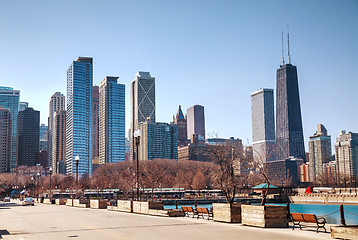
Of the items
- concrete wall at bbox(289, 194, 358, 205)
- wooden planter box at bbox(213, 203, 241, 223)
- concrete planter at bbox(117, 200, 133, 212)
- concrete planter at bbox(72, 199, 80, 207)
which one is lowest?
concrete wall at bbox(289, 194, 358, 205)

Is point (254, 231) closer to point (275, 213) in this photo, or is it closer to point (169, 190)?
point (275, 213)

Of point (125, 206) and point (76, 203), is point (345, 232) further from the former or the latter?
point (76, 203)

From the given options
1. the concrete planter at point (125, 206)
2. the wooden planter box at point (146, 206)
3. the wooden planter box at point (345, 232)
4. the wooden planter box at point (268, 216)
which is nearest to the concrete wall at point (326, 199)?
the concrete planter at point (125, 206)

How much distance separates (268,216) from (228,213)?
3.84 meters

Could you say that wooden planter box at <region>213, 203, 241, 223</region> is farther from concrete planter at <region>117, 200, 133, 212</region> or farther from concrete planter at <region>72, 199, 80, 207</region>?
concrete planter at <region>72, 199, 80, 207</region>

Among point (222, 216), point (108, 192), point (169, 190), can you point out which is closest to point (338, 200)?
point (169, 190)

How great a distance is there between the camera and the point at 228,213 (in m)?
25.9

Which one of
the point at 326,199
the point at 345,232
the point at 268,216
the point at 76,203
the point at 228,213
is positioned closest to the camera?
the point at 345,232

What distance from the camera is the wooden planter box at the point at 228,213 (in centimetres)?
2566

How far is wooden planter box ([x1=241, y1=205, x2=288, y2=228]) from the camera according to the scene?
22.5 metres

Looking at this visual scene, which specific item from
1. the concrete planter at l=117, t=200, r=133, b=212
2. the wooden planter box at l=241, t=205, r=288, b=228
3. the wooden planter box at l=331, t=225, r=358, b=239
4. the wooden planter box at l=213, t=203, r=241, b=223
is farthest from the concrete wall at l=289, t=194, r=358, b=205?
the wooden planter box at l=331, t=225, r=358, b=239

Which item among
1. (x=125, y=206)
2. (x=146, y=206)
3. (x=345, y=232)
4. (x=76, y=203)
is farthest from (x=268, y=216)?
(x=76, y=203)

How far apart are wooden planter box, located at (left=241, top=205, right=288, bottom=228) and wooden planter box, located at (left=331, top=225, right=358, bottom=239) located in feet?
15.7

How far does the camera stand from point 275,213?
2284 centimetres
